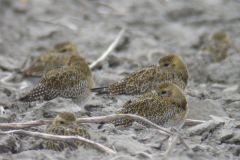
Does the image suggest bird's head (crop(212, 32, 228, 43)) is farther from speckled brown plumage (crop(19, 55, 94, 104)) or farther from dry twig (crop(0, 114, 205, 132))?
dry twig (crop(0, 114, 205, 132))

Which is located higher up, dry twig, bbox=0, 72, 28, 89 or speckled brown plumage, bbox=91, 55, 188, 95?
speckled brown plumage, bbox=91, 55, 188, 95

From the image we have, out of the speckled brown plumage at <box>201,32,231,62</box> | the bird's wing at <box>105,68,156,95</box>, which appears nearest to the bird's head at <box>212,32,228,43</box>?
the speckled brown plumage at <box>201,32,231,62</box>

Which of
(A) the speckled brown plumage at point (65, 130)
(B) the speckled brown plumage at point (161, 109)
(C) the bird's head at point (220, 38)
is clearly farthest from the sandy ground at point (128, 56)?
(C) the bird's head at point (220, 38)

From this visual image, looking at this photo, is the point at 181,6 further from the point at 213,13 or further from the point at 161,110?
the point at 161,110

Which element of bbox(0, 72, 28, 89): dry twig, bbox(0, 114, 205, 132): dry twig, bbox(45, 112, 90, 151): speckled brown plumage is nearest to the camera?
bbox(45, 112, 90, 151): speckled brown plumage

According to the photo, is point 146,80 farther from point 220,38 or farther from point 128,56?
point 220,38

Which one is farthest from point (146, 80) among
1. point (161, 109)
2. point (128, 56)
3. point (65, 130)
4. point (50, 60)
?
point (128, 56)

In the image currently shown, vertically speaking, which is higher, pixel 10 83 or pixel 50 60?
pixel 50 60
